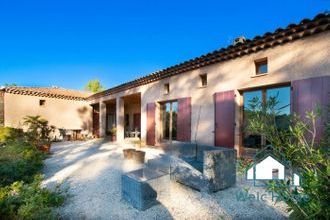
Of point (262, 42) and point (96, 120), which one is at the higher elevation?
point (262, 42)

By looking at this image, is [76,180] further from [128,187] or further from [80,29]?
[80,29]

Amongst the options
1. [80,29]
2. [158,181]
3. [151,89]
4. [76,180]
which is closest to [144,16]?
[80,29]

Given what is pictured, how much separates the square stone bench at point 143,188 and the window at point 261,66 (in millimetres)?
4687

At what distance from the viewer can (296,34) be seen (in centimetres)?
577

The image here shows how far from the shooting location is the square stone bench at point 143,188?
12.5 feet

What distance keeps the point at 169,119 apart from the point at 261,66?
16.0 ft

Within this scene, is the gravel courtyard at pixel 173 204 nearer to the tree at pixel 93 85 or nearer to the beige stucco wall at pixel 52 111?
the beige stucco wall at pixel 52 111

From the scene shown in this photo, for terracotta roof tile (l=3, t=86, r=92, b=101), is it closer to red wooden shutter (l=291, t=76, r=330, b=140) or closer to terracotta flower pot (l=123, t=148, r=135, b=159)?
terracotta flower pot (l=123, t=148, r=135, b=159)

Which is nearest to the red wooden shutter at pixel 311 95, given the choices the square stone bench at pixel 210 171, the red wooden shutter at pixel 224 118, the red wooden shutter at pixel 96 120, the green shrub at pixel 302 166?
the red wooden shutter at pixel 224 118

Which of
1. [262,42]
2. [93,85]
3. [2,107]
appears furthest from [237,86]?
[93,85]

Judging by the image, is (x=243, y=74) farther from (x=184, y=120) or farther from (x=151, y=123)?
(x=151, y=123)

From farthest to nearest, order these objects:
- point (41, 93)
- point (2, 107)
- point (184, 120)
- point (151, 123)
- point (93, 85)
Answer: point (93, 85) < point (41, 93) < point (2, 107) < point (151, 123) < point (184, 120)

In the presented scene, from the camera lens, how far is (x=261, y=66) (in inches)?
273

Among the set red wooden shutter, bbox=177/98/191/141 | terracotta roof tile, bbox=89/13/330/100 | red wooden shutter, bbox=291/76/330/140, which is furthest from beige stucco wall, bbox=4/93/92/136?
red wooden shutter, bbox=291/76/330/140
